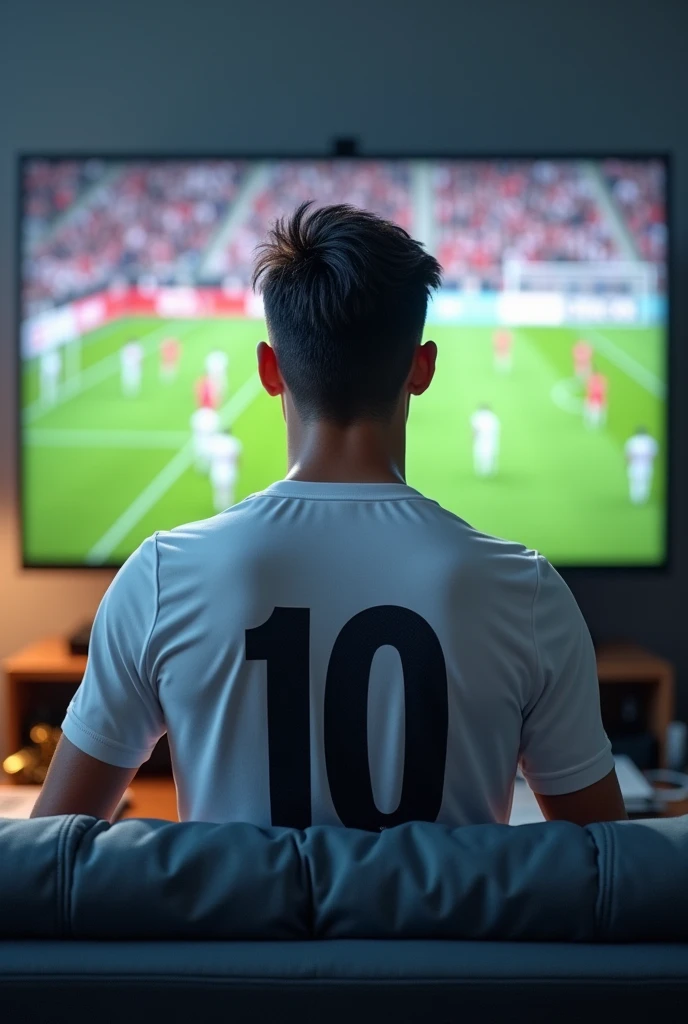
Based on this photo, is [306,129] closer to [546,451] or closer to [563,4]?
[563,4]

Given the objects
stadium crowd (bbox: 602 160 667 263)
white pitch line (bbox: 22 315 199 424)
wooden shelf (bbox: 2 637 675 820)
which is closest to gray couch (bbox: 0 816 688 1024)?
wooden shelf (bbox: 2 637 675 820)

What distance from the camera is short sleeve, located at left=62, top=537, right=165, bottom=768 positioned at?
41.6 inches

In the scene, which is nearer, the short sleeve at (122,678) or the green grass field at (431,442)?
the short sleeve at (122,678)

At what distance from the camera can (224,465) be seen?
2.79 m

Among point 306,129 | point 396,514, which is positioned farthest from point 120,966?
point 306,129

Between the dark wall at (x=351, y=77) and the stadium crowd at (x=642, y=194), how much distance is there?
301 millimetres

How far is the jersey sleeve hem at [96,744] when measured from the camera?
3.57 ft

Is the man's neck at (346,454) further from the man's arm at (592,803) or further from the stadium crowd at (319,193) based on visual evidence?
the stadium crowd at (319,193)

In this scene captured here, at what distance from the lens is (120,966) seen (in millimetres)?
803

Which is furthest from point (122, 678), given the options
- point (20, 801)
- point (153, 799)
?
point (153, 799)

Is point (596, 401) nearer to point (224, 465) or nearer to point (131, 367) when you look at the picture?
point (224, 465)

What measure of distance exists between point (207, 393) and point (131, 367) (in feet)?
0.68

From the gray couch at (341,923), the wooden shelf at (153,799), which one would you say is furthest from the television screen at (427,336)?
the gray couch at (341,923)

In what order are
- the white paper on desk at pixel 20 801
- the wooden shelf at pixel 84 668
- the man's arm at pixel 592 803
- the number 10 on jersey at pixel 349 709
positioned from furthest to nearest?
the wooden shelf at pixel 84 668 < the white paper on desk at pixel 20 801 < the man's arm at pixel 592 803 < the number 10 on jersey at pixel 349 709
